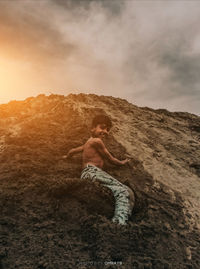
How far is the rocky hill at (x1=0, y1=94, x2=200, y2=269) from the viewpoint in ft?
8.36

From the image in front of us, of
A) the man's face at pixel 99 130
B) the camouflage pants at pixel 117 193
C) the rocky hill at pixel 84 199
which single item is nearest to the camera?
the rocky hill at pixel 84 199

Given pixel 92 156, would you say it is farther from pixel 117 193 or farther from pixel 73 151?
pixel 117 193

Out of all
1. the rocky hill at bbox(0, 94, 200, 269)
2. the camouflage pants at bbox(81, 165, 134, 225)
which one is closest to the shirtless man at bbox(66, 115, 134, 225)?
the camouflage pants at bbox(81, 165, 134, 225)

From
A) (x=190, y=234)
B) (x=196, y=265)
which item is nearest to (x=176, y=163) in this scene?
(x=190, y=234)

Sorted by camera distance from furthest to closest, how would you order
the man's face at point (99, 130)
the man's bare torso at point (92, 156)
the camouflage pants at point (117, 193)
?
1. the man's face at point (99, 130)
2. the man's bare torso at point (92, 156)
3. the camouflage pants at point (117, 193)

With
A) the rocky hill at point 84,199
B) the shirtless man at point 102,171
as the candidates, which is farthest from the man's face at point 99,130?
the rocky hill at point 84,199

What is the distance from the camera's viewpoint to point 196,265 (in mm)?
2744

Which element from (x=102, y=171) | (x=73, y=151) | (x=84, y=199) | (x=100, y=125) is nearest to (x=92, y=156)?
(x=102, y=171)

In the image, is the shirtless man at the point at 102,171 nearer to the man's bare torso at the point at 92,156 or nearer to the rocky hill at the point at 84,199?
the man's bare torso at the point at 92,156

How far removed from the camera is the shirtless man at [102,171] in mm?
3162

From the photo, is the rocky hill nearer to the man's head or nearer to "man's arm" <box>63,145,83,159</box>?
"man's arm" <box>63,145,83,159</box>

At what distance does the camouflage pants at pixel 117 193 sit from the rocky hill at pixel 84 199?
12cm

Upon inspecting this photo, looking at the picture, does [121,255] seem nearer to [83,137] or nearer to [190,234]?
[190,234]

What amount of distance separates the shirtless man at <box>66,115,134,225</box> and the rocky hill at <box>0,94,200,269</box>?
139mm
